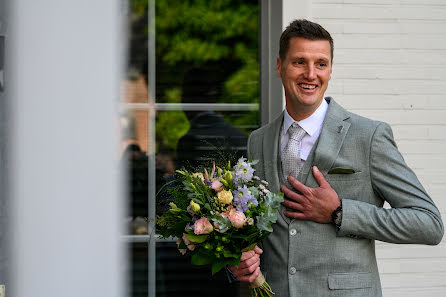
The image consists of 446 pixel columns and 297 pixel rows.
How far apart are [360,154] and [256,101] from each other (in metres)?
1.49

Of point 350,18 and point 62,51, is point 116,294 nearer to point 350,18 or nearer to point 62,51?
point 62,51

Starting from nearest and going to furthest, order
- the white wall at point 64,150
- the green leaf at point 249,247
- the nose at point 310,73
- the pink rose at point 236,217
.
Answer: the white wall at point 64,150
the pink rose at point 236,217
the green leaf at point 249,247
the nose at point 310,73

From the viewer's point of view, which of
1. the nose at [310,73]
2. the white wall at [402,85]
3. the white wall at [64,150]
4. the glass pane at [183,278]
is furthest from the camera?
the glass pane at [183,278]

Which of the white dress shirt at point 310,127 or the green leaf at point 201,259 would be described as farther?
the white dress shirt at point 310,127

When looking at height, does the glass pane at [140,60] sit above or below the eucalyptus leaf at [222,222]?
above

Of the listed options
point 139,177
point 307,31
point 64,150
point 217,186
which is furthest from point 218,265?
point 139,177

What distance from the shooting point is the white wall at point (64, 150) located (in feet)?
2.76

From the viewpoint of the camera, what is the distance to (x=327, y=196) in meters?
2.15

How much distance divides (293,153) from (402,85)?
1480mm

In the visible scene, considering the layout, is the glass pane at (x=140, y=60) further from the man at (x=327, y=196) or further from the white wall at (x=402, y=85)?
the man at (x=327, y=196)

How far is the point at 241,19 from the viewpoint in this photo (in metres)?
3.59

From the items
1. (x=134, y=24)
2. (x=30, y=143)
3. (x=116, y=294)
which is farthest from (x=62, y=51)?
(x=134, y=24)

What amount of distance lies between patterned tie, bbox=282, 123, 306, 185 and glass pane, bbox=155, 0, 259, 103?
1280mm

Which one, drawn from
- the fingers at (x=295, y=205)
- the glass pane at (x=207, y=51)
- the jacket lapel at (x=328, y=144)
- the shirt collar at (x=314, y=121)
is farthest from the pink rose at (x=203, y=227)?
the glass pane at (x=207, y=51)
